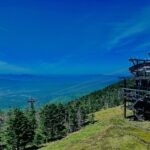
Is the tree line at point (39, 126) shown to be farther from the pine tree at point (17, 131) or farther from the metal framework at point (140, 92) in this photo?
the metal framework at point (140, 92)

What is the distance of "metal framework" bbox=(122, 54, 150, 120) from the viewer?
8475 centimetres

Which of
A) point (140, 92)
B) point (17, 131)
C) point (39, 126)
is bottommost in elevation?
point (17, 131)

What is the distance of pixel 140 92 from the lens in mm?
86062

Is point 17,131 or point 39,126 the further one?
point 39,126

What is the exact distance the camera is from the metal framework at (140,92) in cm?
8475

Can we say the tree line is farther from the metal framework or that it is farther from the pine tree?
the metal framework

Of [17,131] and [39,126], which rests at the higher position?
[39,126]

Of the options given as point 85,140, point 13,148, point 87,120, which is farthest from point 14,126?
point 85,140

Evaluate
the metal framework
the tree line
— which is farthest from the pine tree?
the metal framework

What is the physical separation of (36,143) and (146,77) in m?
45.7

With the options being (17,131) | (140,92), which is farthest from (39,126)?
(140,92)

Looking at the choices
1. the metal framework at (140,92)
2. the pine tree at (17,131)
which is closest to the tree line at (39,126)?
the pine tree at (17,131)

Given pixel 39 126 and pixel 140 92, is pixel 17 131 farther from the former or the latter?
pixel 140 92

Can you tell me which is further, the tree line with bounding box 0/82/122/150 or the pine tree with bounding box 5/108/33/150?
the tree line with bounding box 0/82/122/150
